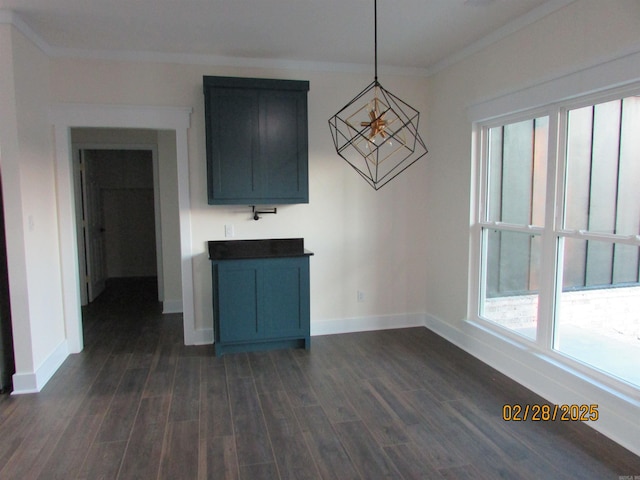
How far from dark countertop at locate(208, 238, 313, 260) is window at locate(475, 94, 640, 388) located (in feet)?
5.62

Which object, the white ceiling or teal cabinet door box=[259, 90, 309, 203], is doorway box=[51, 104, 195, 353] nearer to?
the white ceiling

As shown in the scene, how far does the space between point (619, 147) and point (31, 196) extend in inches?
158

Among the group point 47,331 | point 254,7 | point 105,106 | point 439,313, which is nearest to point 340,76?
point 254,7

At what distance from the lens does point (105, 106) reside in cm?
401

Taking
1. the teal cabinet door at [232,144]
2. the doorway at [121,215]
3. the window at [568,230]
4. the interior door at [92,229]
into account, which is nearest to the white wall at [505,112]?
the window at [568,230]

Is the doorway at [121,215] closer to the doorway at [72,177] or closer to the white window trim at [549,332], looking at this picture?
the doorway at [72,177]

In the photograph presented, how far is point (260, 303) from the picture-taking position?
13.4 feet

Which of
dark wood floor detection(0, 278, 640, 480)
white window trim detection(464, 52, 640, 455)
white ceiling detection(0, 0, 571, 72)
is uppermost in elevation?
white ceiling detection(0, 0, 571, 72)

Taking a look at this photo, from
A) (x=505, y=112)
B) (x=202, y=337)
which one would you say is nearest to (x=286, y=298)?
(x=202, y=337)

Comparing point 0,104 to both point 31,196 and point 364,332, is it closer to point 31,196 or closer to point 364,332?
point 31,196

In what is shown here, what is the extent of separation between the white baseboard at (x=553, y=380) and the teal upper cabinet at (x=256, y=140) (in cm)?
200

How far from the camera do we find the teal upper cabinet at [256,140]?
4.00 meters

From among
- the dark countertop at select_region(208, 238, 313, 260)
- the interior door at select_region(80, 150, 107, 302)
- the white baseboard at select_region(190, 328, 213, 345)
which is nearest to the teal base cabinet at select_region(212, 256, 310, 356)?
the dark countertop at select_region(208, 238, 313, 260)

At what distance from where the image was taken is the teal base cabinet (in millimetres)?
3998
